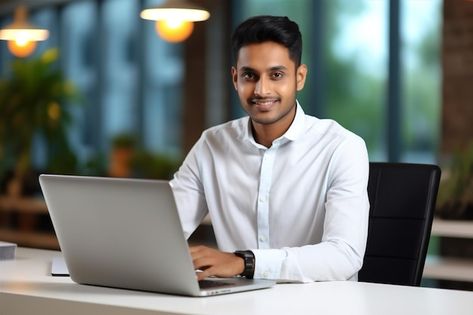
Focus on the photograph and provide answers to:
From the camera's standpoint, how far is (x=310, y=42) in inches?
316

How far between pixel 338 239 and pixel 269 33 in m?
0.55

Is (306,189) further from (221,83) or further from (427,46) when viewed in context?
(221,83)

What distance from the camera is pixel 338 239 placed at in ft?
7.18

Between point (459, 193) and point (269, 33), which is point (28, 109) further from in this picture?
point (269, 33)

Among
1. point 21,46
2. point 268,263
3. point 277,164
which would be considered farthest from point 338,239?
point 21,46

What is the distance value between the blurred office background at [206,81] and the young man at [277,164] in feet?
9.08

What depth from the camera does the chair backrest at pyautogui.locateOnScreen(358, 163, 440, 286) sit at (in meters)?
2.46

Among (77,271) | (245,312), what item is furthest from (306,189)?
(245,312)

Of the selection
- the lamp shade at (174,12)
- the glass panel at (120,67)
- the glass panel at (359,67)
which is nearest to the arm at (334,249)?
the lamp shade at (174,12)

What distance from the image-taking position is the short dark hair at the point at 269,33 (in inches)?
93.4

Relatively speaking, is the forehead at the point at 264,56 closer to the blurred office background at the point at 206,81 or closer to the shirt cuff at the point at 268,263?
the shirt cuff at the point at 268,263

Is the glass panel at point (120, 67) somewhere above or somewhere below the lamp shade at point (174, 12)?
Answer: below

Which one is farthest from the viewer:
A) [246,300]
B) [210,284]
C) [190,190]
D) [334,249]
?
[190,190]

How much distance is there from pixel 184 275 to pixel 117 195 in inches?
7.6
